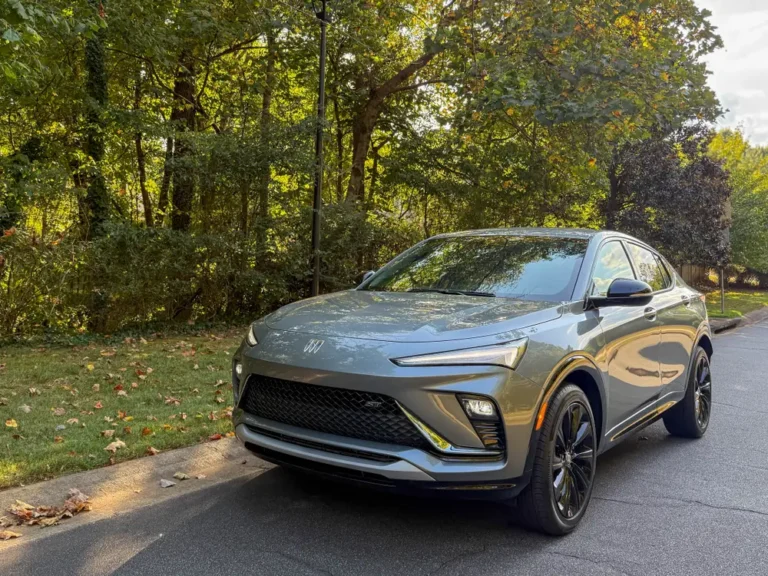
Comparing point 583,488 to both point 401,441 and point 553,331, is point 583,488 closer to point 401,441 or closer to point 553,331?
point 553,331

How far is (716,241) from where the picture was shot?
57.1ft

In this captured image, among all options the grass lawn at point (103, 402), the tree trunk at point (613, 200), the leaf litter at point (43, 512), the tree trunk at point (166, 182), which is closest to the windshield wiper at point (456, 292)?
the grass lawn at point (103, 402)

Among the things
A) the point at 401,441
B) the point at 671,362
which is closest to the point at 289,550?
the point at 401,441

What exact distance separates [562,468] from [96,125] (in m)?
9.82

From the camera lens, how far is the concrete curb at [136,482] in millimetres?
3508

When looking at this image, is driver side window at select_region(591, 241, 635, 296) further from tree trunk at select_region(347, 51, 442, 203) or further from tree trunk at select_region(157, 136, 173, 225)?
tree trunk at select_region(347, 51, 442, 203)

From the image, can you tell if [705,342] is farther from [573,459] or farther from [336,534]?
[336,534]

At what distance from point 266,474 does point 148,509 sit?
32.5 inches

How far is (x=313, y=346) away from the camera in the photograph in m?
3.20

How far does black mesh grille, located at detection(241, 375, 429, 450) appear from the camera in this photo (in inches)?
116

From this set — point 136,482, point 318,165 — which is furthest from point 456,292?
point 318,165

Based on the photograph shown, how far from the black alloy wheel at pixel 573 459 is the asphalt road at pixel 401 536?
0.64 feet

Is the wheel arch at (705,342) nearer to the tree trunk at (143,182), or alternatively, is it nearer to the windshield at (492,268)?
the windshield at (492,268)

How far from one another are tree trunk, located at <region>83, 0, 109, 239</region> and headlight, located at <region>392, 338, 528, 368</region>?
8.41m
